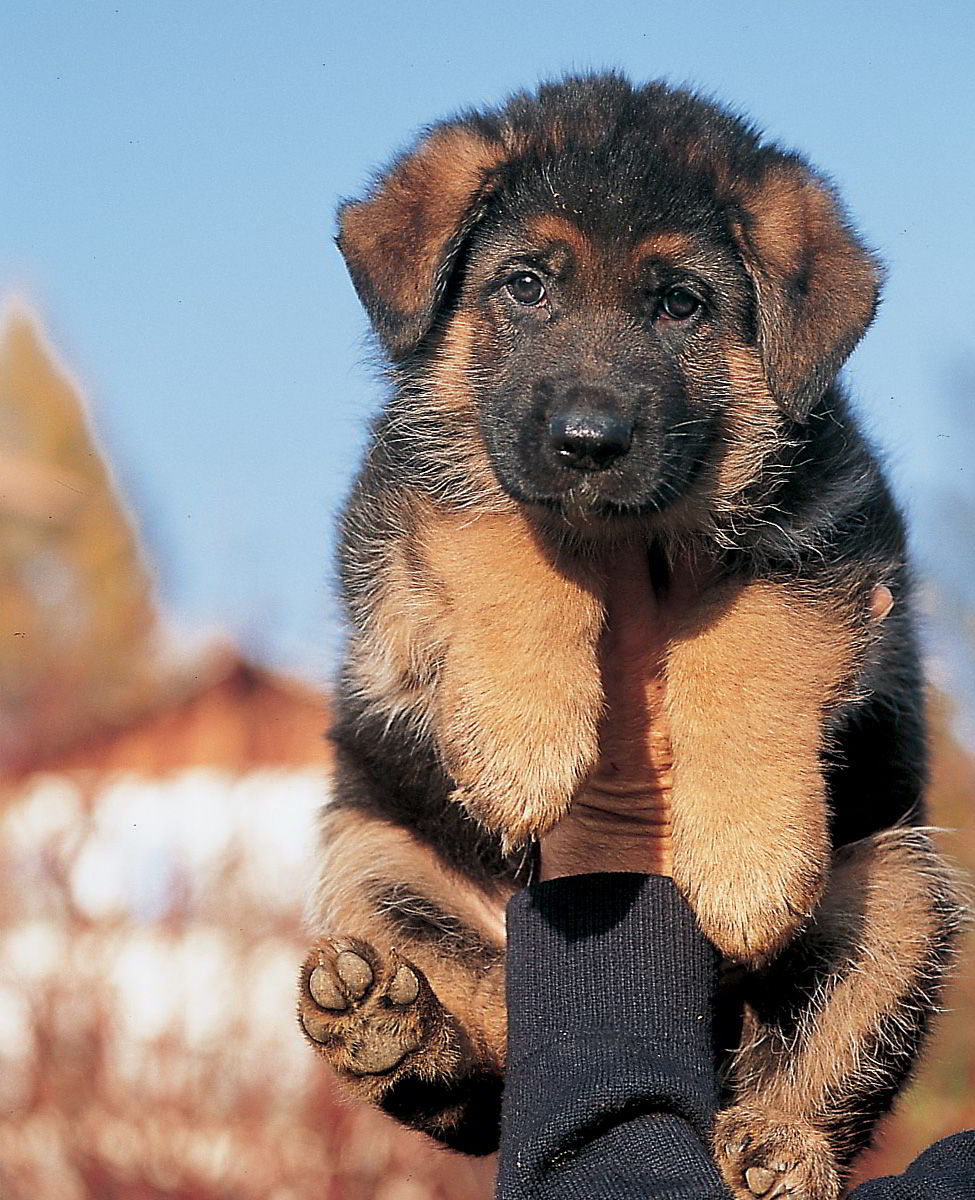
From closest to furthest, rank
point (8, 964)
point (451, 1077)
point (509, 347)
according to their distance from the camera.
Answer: point (451, 1077) → point (509, 347) → point (8, 964)

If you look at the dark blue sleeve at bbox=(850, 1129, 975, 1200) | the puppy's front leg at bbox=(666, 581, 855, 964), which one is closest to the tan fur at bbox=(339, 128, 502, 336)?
the puppy's front leg at bbox=(666, 581, 855, 964)

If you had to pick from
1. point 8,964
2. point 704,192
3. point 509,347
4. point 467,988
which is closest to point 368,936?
point 467,988

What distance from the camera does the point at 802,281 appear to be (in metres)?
3.21

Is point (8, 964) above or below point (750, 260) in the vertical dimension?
below

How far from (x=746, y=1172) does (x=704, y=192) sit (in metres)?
2.04

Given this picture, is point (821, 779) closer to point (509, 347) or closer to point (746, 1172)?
point (746, 1172)

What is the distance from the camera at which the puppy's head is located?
10.1ft

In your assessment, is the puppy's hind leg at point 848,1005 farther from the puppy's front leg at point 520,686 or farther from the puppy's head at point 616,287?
the puppy's head at point 616,287

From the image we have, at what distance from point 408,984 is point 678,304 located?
5.10 feet

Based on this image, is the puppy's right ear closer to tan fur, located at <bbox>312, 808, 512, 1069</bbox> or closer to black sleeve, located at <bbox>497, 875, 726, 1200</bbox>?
tan fur, located at <bbox>312, 808, 512, 1069</bbox>

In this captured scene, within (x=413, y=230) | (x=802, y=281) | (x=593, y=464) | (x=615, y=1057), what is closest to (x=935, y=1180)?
(x=615, y=1057)

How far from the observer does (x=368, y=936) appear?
11.2ft

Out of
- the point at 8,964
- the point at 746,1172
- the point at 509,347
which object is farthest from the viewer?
the point at 8,964

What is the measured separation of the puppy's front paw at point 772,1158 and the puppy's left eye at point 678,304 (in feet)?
5.50
